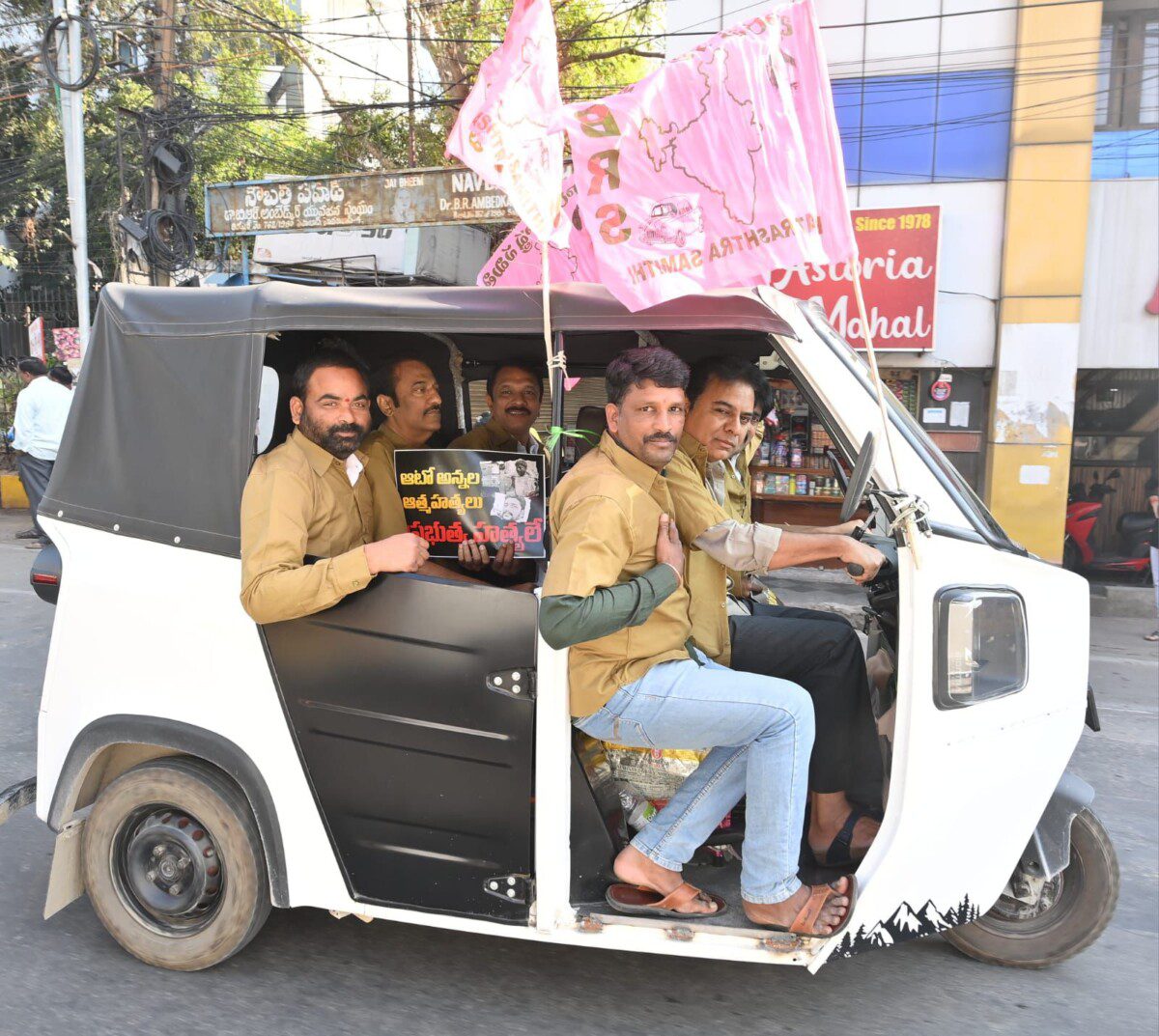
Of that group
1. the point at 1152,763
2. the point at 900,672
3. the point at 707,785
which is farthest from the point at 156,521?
the point at 1152,763

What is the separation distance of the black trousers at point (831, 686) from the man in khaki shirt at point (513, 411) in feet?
4.39

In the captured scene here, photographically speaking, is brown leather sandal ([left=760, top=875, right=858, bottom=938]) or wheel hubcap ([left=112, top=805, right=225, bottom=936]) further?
wheel hubcap ([left=112, top=805, right=225, bottom=936])

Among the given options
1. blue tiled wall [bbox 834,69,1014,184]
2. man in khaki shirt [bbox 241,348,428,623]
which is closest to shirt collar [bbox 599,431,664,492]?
man in khaki shirt [bbox 241,348,428,623]

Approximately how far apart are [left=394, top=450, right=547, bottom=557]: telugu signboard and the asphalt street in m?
1.34

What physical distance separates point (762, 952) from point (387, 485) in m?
1.85

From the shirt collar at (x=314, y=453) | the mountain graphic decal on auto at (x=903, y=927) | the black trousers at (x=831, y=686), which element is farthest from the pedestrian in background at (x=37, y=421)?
the mountain graphic decal on auto at (x=903, y=927)

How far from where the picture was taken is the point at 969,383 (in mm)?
11609

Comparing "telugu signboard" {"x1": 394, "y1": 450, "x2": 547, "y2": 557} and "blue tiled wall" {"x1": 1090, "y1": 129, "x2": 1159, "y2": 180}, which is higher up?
"blue tiled wall" {"x1": 1090, "y1": 129, "x2": 1159, "y2": 180}

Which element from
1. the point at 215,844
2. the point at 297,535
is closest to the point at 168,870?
the point at 215,844

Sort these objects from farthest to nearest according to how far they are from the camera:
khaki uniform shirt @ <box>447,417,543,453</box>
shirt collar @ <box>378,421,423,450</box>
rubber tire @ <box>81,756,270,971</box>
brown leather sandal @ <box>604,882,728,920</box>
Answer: khaki uniform shirt @ <box>447,417,543,453</box>
shirt collar @ <box>378,421,423,450</box>
rubber tire @ <box>81,756,270,971</box>
brown leather sandal @ <box>604,882,728,920</box>

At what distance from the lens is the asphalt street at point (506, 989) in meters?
2.71

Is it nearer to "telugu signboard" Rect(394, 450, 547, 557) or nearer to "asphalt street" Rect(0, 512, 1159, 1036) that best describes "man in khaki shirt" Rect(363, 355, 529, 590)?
"telugu signboard" Rect(394, 450, 547, 557)

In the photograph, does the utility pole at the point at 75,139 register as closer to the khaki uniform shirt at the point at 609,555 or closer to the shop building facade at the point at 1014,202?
the shop building facade at the point at 1014,202

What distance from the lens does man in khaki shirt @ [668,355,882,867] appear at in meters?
2.57
